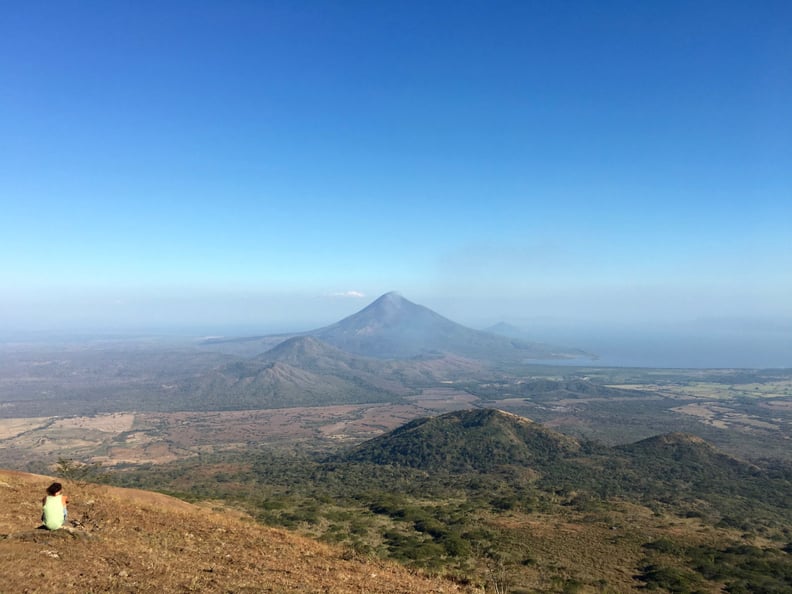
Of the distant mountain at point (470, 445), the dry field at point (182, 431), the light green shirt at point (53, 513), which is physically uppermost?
the light green shirt at point (53, 513)

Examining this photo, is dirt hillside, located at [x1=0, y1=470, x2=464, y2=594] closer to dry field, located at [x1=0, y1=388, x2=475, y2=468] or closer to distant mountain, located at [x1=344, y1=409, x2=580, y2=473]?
distant mountain, located at [x1=344, y1=409, x2=580, y2=473]

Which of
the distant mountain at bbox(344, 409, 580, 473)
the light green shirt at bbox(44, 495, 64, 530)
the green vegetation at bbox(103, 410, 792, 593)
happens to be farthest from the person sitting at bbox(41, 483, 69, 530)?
the distant mountain at bbox(344, 409, 580, 473)

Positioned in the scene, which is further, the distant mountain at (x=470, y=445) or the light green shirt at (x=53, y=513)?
the distant mountain at (x=470, y=445)

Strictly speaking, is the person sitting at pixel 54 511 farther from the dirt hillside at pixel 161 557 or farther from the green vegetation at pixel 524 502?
the green vegetation at pixel 524 502

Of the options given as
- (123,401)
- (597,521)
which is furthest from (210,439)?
(597,521)

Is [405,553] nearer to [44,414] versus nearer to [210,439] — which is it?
[210,439]

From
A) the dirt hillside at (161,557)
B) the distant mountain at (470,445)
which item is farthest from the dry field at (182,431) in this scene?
the dirt hillside at (161,557)
